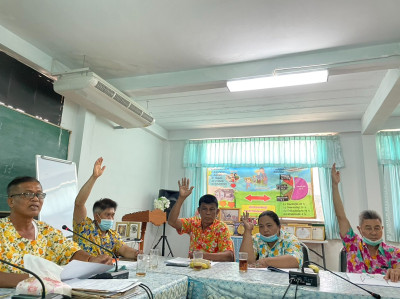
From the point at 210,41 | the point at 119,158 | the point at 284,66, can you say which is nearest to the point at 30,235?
the point at 210,41

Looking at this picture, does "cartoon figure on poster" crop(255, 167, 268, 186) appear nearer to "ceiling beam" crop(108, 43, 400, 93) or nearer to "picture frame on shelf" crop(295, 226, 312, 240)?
"picture frame on shelf" crop(295, 226, 312, 240)

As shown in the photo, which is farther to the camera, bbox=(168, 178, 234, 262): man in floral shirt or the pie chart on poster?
the pie chart on poster

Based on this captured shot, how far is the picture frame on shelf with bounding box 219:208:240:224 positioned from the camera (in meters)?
5.76

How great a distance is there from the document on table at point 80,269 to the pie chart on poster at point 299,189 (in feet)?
15.9

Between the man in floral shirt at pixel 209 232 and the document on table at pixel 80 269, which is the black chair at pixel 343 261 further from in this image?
the document on table at pixel 80 269

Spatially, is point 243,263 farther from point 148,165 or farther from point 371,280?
point 148,165

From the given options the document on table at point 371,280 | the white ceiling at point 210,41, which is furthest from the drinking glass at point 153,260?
the white ceiling at point 210,41

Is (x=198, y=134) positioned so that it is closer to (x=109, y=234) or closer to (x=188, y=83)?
(x=188, y=83)

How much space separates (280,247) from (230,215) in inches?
131

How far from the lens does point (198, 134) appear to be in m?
6.45

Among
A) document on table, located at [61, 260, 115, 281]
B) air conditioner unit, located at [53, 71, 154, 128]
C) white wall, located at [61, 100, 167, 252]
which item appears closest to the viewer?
document on table, located at [61, 260, 115, 281]

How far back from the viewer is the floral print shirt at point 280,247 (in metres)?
2.44

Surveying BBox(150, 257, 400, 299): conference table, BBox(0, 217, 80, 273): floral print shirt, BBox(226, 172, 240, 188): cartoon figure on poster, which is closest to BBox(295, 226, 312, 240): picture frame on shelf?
BBox(226, 172, 240, 188): cartoon figure on poster

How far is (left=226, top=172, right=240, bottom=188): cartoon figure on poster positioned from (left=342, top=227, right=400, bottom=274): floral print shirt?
11.8ft
